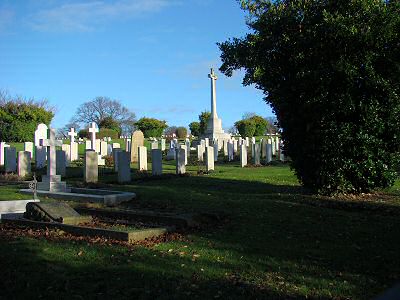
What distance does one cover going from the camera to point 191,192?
1305cm

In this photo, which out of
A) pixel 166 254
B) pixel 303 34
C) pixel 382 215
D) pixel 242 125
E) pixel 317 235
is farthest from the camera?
pixel 242 125

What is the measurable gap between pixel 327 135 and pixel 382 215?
2600 mm

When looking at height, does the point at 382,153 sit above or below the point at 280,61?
below

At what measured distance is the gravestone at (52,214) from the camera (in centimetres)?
876

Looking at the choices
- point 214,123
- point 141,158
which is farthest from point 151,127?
point 141,158

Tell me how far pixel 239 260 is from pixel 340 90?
272 inches

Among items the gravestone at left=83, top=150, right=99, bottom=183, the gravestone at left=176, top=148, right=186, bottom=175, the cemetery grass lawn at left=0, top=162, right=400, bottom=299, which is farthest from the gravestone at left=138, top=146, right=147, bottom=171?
the cemetery grass lawn at left=0, top=162, right=400, bottom=299

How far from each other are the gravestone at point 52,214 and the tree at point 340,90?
20.1ft

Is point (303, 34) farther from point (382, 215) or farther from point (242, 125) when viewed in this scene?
point (242, 125)

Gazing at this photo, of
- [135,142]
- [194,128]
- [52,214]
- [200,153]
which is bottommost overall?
[52,214]

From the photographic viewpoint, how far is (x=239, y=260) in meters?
6.52

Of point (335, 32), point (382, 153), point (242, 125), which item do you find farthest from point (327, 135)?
point (242, 125)

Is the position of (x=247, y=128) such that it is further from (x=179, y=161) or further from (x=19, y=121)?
(x=179, y=161)

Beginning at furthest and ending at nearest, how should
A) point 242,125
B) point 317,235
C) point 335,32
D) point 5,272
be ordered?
point 242,125 → point 335,32 → point 317,235 → point 5,272
